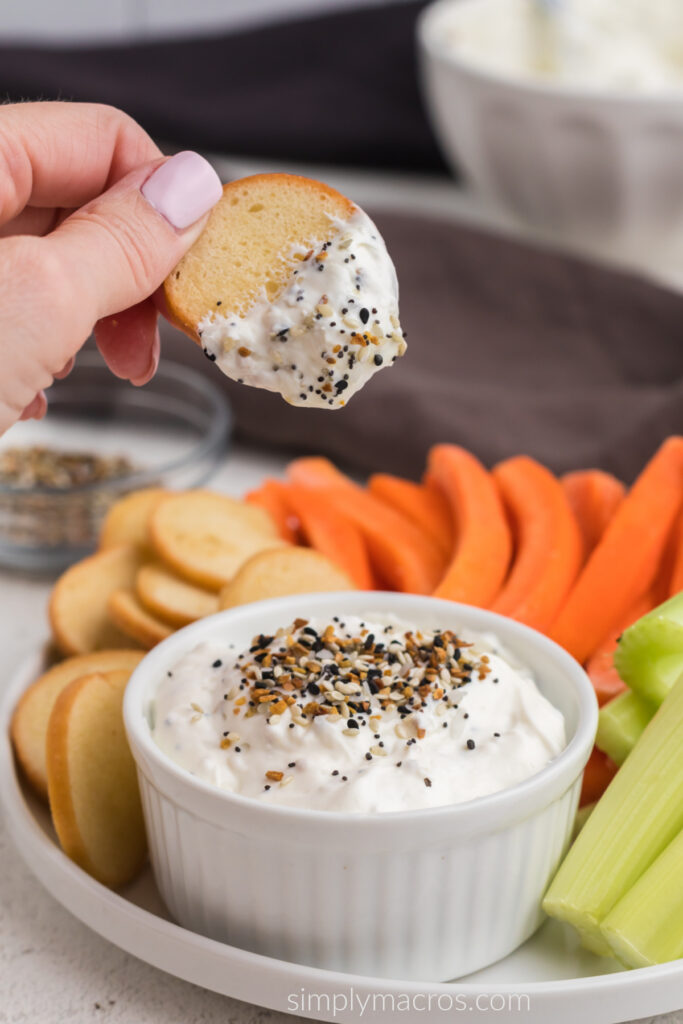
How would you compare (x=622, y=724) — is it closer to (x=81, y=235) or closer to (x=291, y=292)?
(x=291, y=292)

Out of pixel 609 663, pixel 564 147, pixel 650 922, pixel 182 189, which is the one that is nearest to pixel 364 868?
pixel 650 922

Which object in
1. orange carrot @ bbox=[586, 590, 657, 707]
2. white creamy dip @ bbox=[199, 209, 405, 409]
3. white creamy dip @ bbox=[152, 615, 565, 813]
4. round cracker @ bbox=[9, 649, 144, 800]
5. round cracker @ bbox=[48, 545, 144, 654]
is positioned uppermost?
white creamy dip @ bbox=[199, 209, 405, 409]

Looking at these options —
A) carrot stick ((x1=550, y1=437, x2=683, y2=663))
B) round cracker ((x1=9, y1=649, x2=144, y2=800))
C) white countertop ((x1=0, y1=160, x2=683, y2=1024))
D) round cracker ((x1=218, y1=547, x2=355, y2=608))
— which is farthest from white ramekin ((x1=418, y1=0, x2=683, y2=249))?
white countertop ((x1=0, y1=160, x2=683, y2=1024))

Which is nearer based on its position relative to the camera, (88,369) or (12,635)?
(12,635)

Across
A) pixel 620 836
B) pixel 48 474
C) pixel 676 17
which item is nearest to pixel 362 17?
pixel 676 17

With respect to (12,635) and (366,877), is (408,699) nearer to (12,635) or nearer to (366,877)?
(366,877)

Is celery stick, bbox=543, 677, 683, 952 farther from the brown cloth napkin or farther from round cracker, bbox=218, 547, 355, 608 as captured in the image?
the brown cloth napkin

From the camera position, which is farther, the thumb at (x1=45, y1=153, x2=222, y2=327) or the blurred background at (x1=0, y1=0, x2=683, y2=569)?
the blurred background at (x1=0, y1=0, x2=683, y2=569)
